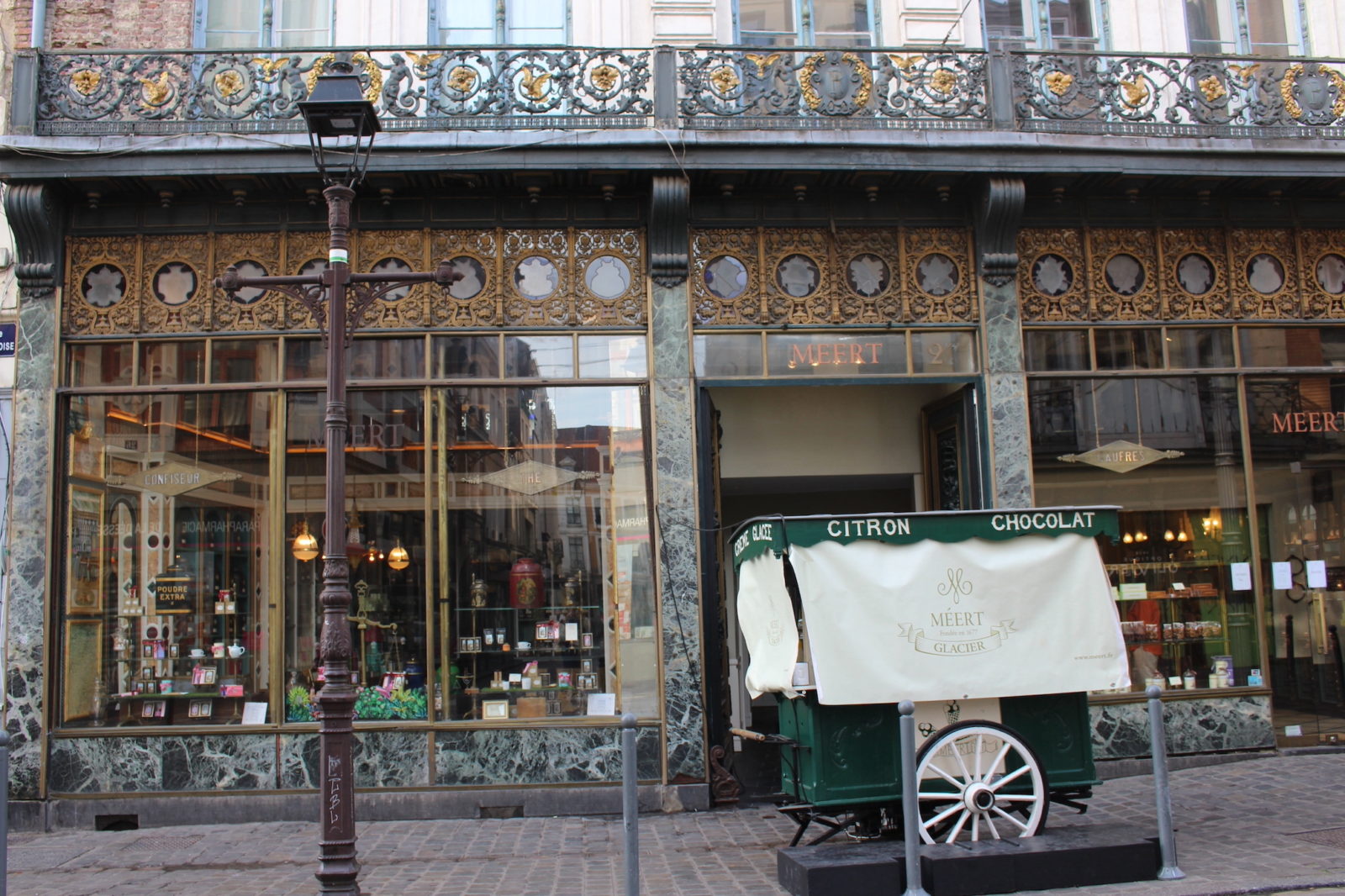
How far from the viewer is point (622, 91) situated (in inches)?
424

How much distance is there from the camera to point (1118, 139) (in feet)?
35.9

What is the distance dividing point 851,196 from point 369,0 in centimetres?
533

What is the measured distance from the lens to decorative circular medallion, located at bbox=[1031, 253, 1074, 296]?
37.6ft

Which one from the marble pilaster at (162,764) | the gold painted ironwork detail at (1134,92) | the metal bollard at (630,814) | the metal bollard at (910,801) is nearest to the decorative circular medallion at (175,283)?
the marble pilaster at (162,764)

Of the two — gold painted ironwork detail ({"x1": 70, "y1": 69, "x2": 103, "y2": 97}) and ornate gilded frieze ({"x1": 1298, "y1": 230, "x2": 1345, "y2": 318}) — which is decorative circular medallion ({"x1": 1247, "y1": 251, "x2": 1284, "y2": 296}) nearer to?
ornate gilded frieze ({"x1": 1298, "y1": 230, "x2": 1345, "y2": 318})

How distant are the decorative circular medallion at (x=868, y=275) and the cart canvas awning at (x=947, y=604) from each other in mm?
3960

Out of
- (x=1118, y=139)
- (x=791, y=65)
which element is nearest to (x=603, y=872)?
(x=791, y=65)

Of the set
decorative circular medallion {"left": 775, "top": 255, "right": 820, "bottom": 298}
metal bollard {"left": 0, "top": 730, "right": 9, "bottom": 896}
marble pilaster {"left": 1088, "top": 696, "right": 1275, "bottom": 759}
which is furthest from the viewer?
decorative circular medallion {"left": 775, "top": 255, "right": 820, "bottom": 298}

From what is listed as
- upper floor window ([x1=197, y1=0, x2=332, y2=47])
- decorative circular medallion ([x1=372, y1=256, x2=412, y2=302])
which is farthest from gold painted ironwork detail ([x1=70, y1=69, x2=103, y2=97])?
decorative circular medallion ([x1=372, y1=256, x2=412, y2=302])

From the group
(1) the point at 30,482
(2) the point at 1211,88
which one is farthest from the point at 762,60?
(1) the point at 30,482

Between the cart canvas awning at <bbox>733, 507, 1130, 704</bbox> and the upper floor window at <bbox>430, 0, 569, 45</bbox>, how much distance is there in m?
6.35

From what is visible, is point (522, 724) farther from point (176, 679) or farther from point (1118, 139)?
point (1118, 139)

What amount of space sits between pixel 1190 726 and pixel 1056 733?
13.2ft

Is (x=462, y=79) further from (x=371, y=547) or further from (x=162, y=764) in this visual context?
(x=162, y=764)
